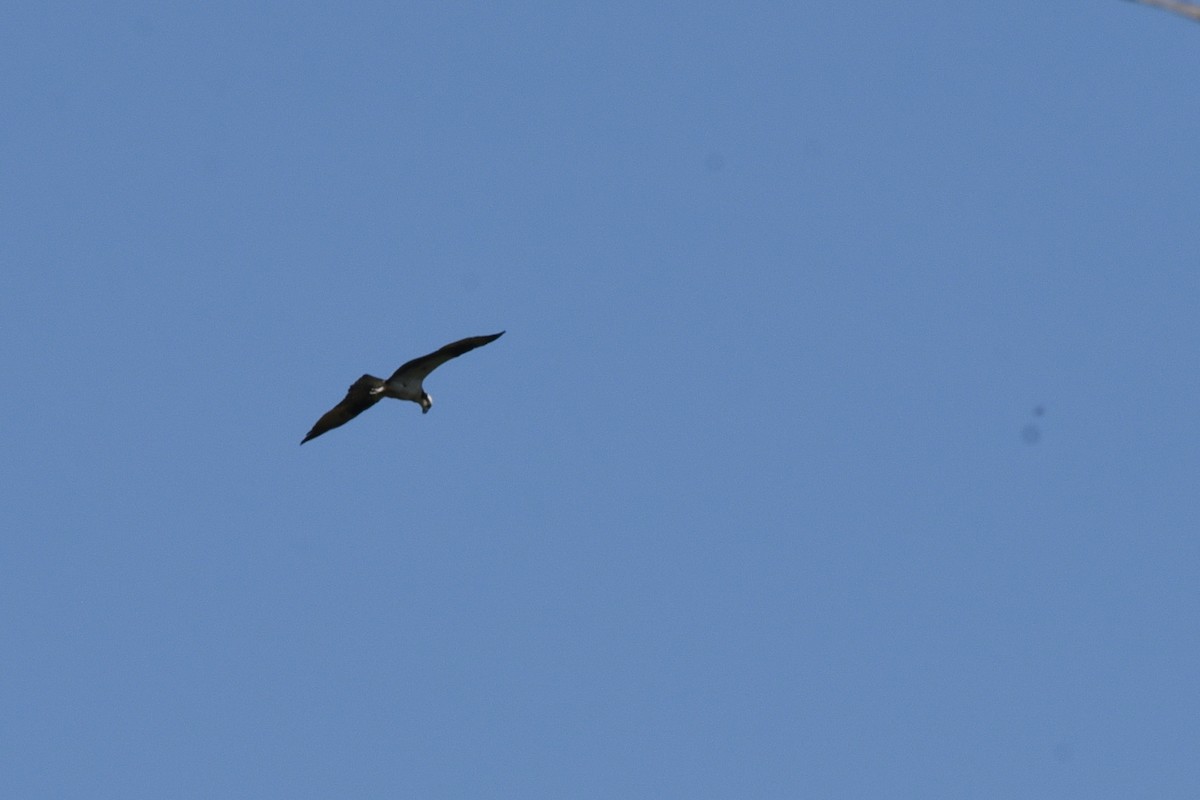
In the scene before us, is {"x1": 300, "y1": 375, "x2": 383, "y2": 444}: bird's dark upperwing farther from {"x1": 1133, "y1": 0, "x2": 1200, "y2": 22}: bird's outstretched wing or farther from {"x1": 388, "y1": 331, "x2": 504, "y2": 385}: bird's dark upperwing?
{"x1": 1133, "y1": 0, "x2": 1200, "y2": 22}: bird's outstretched wing

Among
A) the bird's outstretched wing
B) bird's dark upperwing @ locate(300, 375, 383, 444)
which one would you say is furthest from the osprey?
the bird's outstretched wing

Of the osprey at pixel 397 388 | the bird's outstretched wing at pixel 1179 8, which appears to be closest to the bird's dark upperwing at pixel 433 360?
the osprey at pixel 397 388

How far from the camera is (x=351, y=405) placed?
1564 inches

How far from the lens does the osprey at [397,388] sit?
37.0 meters

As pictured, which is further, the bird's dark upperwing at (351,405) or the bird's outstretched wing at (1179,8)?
the bird's dark upperwing at (351,405)

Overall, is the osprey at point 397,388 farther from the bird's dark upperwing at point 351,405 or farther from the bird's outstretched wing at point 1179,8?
the bird's outstretched wing at point 1179,8

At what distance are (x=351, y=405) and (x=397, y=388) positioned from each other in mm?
1894

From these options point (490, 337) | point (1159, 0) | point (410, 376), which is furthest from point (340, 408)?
point (1159, 0)

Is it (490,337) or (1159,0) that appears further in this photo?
(490,337)

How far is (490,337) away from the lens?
3662 centimetres

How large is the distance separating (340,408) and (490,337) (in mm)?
5013

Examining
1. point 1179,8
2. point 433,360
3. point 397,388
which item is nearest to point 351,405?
point 397,388

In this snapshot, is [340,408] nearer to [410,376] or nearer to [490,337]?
[410,376]

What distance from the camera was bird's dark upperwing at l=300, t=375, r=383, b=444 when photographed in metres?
38.7
